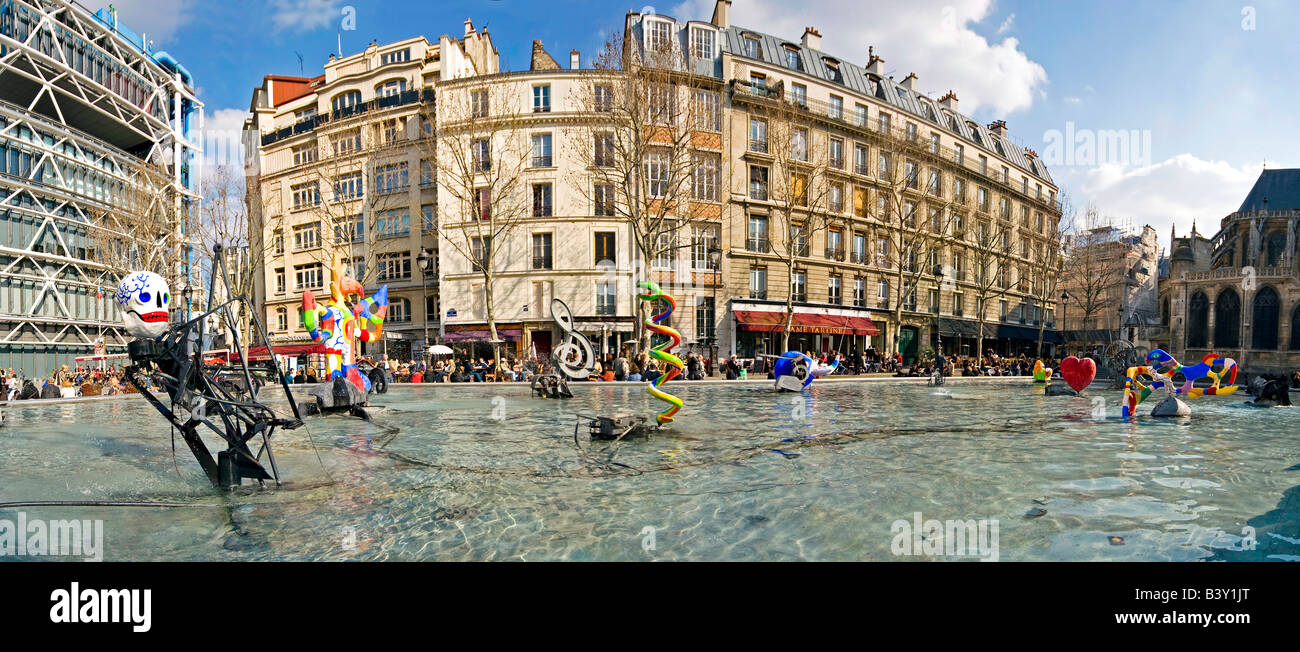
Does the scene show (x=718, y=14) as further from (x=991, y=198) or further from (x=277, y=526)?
(x=277, y=526)

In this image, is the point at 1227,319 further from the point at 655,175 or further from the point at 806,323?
A: the point at 655,175

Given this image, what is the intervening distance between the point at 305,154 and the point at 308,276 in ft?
31.2

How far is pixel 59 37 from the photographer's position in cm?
3822

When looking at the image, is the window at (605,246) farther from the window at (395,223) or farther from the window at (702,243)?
the window at (395,223)

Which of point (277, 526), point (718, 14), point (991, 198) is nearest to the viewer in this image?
A: point (277, 526)

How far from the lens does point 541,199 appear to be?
33781 millimetres

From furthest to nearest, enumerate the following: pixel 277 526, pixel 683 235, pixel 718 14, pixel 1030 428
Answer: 1. pixel 718 14
2. pixel 683 235
3. pixel 1030 428
4. pixel 277 526

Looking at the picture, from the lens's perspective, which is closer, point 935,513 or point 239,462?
point 935,513

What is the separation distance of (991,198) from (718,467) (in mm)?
50242

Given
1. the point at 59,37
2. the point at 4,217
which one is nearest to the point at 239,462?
the point at 4,217

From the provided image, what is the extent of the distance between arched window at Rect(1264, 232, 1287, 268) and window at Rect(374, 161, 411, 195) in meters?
75.5

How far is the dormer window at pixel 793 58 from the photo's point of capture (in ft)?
124

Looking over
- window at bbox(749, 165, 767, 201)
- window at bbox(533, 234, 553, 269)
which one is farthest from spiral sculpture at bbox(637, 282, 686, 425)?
window at bbox(749, 165, 767, 201)
